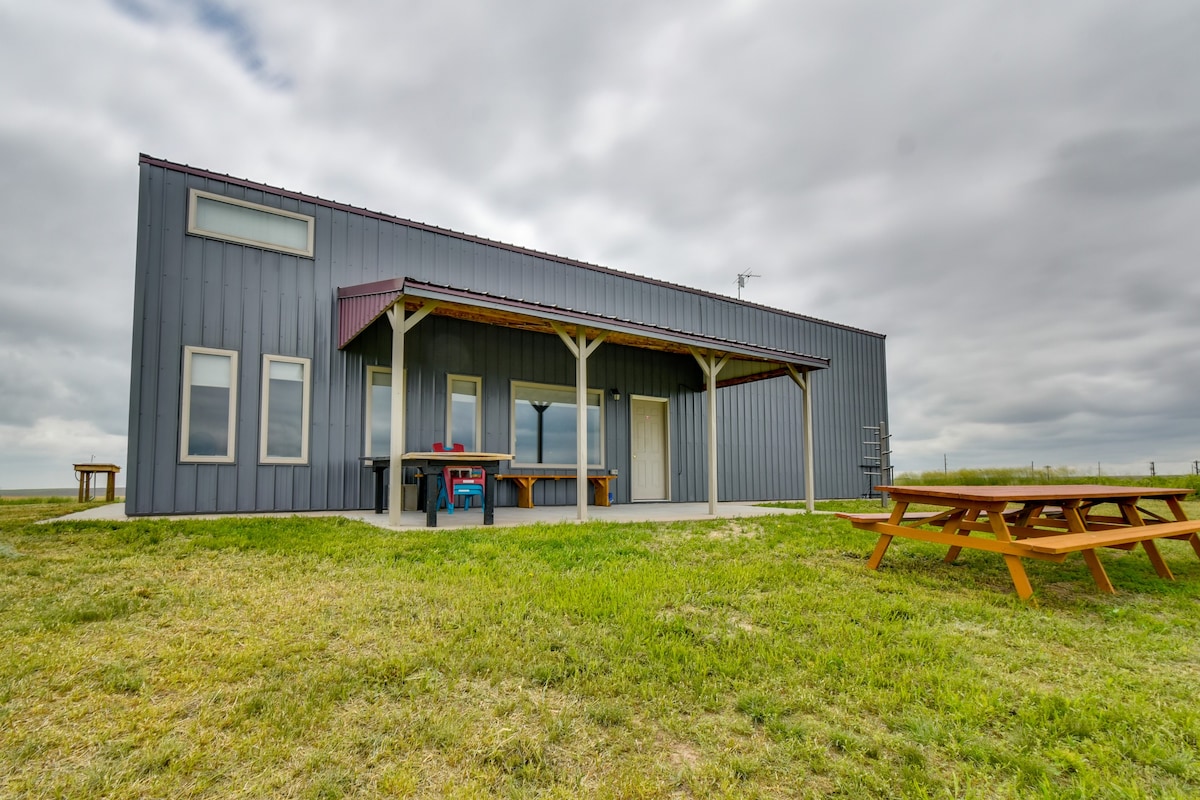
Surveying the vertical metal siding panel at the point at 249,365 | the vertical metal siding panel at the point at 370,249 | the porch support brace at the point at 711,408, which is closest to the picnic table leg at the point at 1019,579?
the porch support brace at the point at 711,408

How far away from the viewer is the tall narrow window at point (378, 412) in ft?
27.8

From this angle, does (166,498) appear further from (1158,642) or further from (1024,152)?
(1024,152)

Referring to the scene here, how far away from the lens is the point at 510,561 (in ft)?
15.3

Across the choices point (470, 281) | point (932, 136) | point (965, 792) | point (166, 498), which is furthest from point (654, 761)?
point (932, 136)

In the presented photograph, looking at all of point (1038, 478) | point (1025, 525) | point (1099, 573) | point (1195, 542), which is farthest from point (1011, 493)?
point (1038, 478)

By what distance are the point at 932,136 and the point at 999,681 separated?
9156 mm

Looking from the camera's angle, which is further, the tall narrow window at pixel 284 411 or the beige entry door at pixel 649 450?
A: the beige entry door at pixel 649 450

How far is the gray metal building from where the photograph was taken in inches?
287

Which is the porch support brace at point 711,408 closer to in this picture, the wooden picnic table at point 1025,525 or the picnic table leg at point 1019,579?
the wooden picnic table at point 1025,525

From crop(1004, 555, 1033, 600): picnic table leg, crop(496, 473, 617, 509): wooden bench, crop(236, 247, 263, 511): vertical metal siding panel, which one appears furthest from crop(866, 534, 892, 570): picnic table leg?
crop(236, 247, 263, 511): vertical metal siding panel

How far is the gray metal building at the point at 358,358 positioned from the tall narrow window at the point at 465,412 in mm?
24

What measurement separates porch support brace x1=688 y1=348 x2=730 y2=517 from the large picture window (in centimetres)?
253

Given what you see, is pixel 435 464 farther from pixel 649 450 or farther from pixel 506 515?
pixel 649 450

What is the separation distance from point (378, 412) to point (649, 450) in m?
5.14
